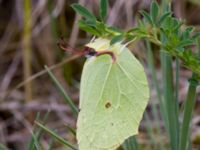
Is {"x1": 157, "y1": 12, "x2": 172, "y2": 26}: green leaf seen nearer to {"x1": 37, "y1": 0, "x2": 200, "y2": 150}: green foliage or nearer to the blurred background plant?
{"x1": 37, "y1": 0, "x2": 200, "y2": 150}: green foliage

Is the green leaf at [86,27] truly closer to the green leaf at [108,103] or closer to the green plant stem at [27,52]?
the green leaf at [108,103]

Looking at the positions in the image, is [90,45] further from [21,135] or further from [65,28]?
[65,28]

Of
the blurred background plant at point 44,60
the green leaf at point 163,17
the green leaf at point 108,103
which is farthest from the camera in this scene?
the blurred background plant at point 44,60

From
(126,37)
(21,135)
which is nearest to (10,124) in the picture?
(21,135)

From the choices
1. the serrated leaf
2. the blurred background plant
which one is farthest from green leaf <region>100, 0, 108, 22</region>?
the blurred background plant

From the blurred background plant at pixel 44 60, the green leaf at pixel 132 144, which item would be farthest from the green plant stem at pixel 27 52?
the green leaf at pixel 132 144
